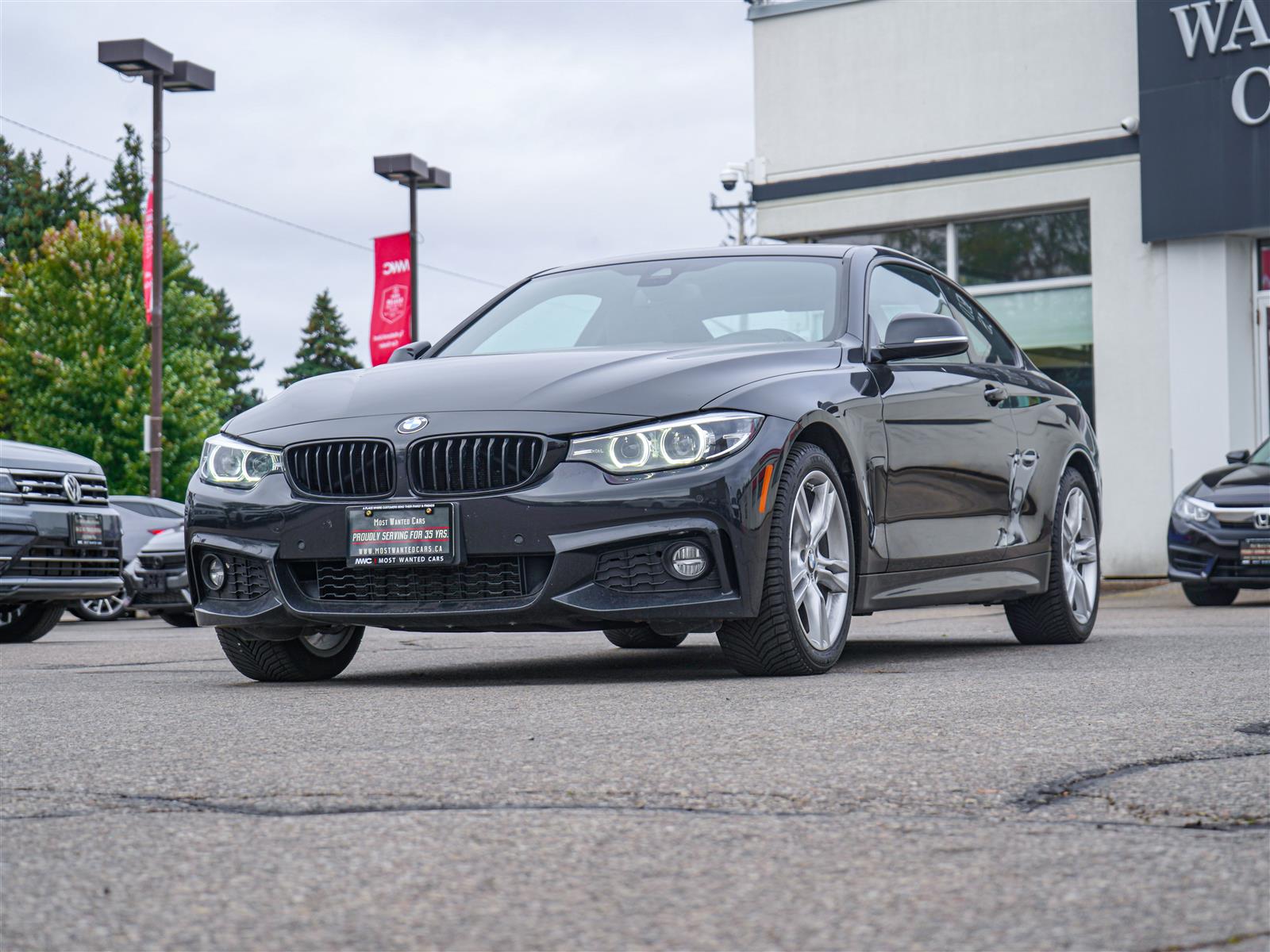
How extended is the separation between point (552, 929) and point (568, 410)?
317 cm

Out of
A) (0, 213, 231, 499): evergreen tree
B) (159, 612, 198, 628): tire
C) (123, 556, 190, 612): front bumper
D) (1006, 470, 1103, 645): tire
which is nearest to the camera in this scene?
(1006, 470, 1103, 645): tire

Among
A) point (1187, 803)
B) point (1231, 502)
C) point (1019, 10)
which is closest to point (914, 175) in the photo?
point (1019, 10)

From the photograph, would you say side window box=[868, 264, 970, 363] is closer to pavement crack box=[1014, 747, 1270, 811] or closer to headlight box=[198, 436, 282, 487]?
headlight box=[198, 436, 282, 487]

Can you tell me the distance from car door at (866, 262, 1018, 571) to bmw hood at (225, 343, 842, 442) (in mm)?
442

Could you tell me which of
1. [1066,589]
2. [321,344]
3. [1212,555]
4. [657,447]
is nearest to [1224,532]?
[1212,555]

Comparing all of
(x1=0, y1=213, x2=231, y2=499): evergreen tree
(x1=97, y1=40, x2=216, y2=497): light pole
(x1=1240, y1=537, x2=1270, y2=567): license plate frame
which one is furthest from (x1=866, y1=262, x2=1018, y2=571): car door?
(x1=0, y1=213, x2=231, y2=499): evergreen tree

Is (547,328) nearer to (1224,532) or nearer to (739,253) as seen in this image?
(739,253)

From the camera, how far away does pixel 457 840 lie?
2750 mm

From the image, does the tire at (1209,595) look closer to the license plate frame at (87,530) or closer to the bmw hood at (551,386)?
the license plate frame at (87,530)

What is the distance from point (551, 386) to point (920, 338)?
1457 mm

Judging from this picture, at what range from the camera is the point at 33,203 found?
241 ft

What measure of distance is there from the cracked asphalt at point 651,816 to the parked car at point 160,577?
10.0m

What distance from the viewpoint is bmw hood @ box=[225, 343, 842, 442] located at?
530 centimetres

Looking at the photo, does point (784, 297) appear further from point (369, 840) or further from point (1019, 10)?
point (1019, 10)
